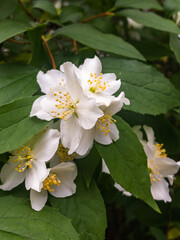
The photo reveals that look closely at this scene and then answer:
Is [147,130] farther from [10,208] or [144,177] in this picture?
[10,208]

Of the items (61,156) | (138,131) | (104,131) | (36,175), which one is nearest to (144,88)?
(138,131)

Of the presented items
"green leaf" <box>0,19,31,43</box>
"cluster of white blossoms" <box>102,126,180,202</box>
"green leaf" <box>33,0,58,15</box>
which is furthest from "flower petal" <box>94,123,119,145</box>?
"green leaf" <box>33,0,58,15</box>

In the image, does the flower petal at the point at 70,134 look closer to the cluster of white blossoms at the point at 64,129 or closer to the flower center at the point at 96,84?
the cluster of white blossoms at the point at 64,129

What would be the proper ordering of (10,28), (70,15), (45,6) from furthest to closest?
(70,15) → (45,6) → (10,28)

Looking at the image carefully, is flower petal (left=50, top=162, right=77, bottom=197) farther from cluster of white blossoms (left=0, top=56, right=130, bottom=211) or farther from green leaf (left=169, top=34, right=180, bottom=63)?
green leaf (left=169, top=34, right=180, bottom=63)

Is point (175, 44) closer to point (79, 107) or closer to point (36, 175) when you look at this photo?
point (79, 107)

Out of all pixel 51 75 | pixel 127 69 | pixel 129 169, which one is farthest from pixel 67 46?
pixel 129 169

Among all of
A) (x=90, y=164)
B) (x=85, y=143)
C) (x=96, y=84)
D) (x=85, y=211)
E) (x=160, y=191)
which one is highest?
(x=96, y=84)
